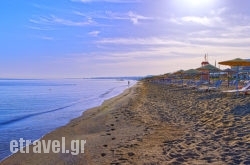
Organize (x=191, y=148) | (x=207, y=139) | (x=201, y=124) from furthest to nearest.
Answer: (x=201, y=124), (x=207, y=139), (x=191, y=148)

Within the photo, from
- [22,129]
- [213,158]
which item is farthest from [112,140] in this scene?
[22,129]

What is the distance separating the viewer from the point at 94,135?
9.68 meters

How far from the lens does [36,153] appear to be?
7746 millimetres

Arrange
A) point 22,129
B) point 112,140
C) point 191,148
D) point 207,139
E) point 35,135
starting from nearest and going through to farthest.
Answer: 1. point 191,148
2. point 207,139
3. point 112,140
4. point 35,135
5. point 22,129

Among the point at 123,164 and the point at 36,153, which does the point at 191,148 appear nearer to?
the point at 123,164

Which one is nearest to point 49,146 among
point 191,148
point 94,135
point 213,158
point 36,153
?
point 36,153

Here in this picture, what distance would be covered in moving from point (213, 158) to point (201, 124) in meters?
3.76

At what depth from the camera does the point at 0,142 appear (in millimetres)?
9781

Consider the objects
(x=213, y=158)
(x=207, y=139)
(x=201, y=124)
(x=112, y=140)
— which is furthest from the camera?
(x=201, y=124)

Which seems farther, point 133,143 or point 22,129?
point 22,129

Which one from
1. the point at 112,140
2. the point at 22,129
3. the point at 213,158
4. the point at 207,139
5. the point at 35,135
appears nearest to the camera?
the point at 213,158

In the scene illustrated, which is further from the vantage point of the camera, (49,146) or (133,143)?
(49,146)

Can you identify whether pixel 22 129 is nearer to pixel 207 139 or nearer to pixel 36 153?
pixel 36 153

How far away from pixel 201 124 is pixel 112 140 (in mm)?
2801
